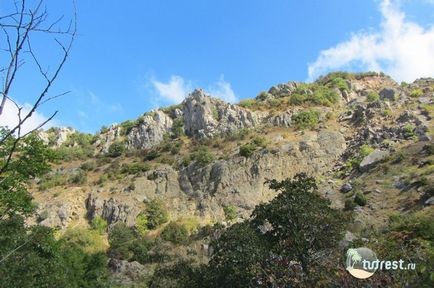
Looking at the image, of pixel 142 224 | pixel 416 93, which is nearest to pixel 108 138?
pixel 142 224

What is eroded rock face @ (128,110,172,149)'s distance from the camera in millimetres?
62500

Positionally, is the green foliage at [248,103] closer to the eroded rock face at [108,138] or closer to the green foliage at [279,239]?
the eroded rock face at [108,138]

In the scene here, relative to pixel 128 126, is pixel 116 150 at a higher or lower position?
lower

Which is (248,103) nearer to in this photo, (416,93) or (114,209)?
(416,93)

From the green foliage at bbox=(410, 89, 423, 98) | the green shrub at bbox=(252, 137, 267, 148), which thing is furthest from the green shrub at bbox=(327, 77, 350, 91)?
the green shrub at bbox=(252, 137, 267, 148)

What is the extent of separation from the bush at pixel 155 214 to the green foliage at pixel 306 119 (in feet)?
67.6

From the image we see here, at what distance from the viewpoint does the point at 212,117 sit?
60.6 meters

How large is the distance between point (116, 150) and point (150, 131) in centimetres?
556

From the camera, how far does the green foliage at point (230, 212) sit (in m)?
42.7

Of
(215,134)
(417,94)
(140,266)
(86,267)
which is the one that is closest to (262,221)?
(86,267)

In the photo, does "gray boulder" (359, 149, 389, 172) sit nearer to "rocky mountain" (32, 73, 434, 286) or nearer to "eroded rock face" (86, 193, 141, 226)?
"rocky mountain" (32, 73, 434, 286)

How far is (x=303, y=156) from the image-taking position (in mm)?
49156

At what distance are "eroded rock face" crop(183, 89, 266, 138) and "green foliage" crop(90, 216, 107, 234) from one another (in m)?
19.5

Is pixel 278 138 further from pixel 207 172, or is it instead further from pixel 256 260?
pixel 256 260
